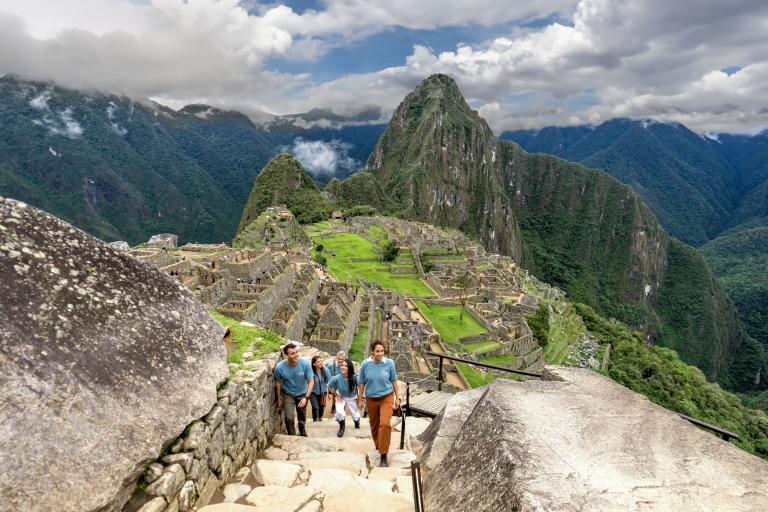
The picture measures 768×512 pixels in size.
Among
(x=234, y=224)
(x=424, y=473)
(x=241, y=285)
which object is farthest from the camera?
(x=234, y=224)

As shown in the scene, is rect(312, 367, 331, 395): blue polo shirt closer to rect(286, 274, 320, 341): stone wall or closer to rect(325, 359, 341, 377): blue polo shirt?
rect(325, 359, 341, 377): blue polo shirt

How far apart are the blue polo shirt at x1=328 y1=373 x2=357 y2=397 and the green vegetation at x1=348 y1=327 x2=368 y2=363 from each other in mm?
12993

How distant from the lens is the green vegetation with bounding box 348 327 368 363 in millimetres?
20891

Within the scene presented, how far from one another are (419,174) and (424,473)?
168 meters

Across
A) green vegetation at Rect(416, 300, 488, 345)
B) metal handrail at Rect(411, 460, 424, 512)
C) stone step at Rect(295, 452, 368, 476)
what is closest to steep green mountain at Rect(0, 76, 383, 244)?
green vegetation at Rect(416, 300, 488, 345)

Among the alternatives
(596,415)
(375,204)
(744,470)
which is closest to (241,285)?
(596,415)

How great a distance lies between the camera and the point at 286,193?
10519 cm

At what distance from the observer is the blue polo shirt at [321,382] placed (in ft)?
24.2

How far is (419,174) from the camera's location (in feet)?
553

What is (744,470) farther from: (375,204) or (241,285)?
(375,204)

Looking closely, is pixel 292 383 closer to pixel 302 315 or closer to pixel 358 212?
pixel 302 315

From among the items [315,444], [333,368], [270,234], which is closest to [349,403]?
[333,368]

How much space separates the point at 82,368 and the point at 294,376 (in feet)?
10.4

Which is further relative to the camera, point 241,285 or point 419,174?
point 419,174
